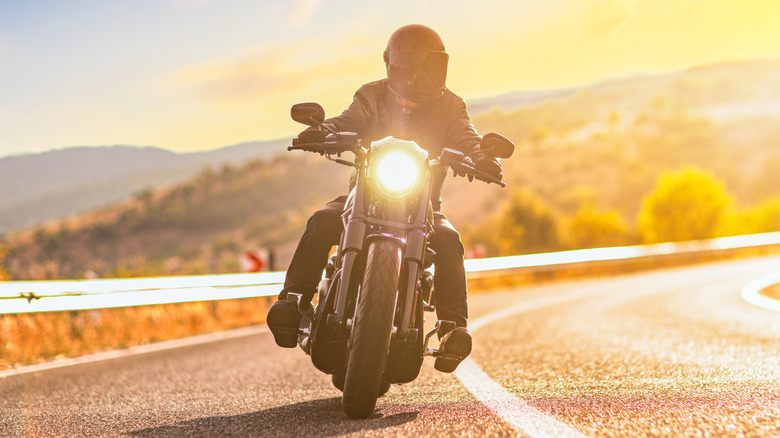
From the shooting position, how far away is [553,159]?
119m

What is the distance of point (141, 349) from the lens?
9258 mm

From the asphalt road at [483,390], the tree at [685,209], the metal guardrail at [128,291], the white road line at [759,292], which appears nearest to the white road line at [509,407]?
the asphalt road at [483,390]

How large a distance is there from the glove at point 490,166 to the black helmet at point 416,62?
0.56 meters

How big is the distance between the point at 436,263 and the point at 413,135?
859mm

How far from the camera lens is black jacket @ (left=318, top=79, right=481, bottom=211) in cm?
496

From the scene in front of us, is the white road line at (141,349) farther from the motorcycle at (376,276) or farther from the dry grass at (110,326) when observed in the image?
the motorcycle at (376,276)

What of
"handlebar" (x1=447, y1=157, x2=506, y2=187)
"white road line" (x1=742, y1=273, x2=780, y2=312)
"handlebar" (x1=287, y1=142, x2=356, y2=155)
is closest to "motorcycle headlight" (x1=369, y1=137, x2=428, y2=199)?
"handlebar" (x1=287, y1=142, x2=356, y2=155)

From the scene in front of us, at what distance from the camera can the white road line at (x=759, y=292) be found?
456 inches

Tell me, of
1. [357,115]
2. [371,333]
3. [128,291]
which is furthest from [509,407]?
[128,291]

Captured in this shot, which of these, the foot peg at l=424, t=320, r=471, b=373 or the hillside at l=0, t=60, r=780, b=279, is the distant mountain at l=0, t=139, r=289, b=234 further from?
the foot peg at l=424, t=320, r=471, b=373

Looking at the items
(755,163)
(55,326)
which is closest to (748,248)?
(55,326)

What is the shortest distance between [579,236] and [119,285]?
61958 millimetres

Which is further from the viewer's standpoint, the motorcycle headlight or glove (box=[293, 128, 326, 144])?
glove (box=[293, 128, 326, 144])

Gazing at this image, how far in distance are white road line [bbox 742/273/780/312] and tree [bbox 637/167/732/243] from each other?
176 feet
